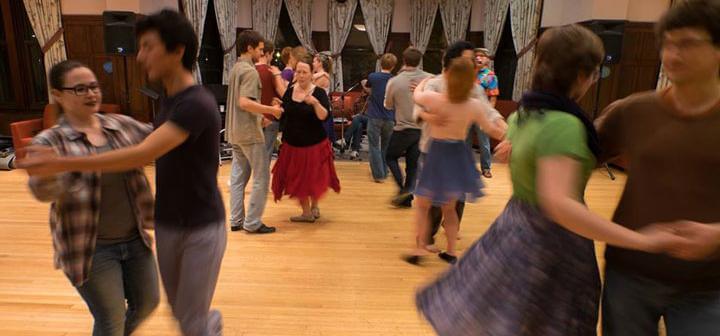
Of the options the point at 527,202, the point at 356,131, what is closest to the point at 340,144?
the point at 356,131

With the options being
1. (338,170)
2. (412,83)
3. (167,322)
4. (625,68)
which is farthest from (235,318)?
(625,68)

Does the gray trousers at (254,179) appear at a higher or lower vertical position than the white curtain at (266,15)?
lower

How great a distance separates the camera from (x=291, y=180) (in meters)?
3.89

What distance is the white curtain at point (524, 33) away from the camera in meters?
8.02

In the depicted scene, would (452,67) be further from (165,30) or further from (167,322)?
(167,322)

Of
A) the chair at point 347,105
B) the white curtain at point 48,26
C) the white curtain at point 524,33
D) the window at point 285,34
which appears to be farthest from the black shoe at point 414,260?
the window at point 285,34

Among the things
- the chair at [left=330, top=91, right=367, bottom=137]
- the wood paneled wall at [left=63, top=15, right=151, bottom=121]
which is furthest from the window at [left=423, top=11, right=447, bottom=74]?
the wood paneled wall at [left=63, top=15, right=151, bottom=121]

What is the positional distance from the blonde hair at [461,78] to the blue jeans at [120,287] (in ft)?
5.87

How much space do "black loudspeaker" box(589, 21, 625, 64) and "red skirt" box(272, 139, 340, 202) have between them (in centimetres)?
468

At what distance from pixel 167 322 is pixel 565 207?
84.7 inches

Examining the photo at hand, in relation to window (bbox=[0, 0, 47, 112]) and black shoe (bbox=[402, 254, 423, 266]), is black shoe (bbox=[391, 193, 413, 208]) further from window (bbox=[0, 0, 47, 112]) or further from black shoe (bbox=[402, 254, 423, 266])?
window (bbox=[0, 0, 47, 112])

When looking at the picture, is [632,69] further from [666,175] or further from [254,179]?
[666,175]

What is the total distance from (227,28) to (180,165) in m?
8.92

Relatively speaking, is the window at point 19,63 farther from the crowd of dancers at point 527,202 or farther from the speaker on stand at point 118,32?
the crowd of dancers at point 527,202
